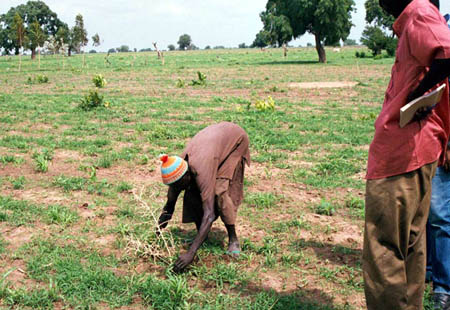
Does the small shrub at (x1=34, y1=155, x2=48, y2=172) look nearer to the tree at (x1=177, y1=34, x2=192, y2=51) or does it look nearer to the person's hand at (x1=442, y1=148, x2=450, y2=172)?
the person's hand at (x1=442, y1=148, x2=450, y2=172)

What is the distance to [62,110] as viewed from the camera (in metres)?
11.0

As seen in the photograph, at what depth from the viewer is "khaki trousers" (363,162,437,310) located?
231 cm

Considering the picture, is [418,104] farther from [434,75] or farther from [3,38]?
[3,38]

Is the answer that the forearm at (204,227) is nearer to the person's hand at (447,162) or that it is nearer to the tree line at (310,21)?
the person's hand at (447,162)

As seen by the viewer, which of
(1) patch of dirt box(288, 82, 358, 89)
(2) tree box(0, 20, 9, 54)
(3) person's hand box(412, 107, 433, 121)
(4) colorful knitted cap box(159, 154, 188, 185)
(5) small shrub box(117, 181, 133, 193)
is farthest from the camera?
(2) tree box(0, 20, 9, 54)

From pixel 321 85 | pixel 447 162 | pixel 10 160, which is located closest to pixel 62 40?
pixel 321 85

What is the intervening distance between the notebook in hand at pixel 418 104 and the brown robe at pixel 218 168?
1.56m

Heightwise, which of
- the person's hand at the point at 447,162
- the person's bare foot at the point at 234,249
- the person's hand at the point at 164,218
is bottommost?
the person's bare foot at the point at 234,249

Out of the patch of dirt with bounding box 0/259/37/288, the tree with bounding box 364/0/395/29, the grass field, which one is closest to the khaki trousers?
the grass field

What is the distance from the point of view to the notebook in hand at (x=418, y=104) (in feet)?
7.17

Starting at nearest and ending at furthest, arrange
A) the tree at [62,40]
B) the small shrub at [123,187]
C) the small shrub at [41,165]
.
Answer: the small shrub at [123,187] → the small shrub at [41,165] → the tree at [62,40]

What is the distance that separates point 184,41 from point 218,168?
13590 cm

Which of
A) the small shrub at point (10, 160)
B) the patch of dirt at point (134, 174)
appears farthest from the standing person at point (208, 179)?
the small shrub at point (10, 160)

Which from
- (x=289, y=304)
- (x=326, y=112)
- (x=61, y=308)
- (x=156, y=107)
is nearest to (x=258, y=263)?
(x=289, y=304)
